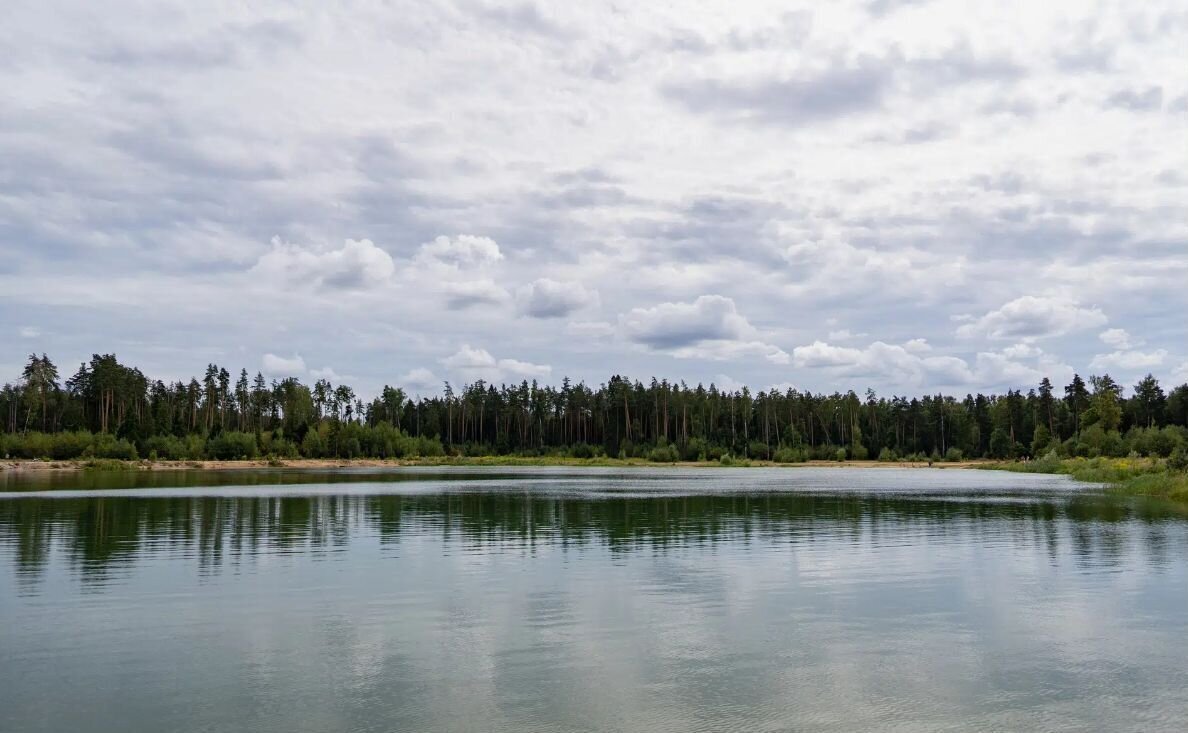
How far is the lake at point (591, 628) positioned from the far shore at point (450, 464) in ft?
341

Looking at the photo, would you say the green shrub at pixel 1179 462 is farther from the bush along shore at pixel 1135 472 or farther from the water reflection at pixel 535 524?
the water reflection at pixel 535 524

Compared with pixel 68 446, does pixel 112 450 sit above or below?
below

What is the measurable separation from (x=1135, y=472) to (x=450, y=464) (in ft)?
401

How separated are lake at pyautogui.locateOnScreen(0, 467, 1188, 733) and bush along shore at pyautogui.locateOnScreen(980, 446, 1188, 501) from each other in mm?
22469

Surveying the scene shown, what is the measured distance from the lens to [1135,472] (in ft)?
268

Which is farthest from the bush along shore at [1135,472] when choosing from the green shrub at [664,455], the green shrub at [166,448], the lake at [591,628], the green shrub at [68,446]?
the green shrub at [68,446]

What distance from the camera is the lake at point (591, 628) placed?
1398 cm

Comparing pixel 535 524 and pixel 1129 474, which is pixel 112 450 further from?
pixel 1129 474

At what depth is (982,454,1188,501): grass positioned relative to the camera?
60431 millimetres

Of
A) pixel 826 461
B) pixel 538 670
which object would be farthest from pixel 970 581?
pixel 826 461

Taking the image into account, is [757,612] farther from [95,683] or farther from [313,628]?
[95,683]

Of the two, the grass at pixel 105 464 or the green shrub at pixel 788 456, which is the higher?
the grass at pixel 105 464

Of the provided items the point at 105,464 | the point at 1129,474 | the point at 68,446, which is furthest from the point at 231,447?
the point at 1129,474

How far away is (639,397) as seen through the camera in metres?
198
